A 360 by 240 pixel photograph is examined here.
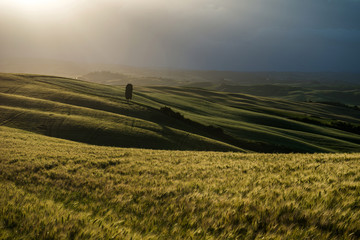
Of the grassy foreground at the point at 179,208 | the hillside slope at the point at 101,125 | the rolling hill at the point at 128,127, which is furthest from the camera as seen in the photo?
the rolling hill at the point at 128,127

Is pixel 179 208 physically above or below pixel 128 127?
above

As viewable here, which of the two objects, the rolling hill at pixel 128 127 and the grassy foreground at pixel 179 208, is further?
the rolling hill at pixel 128 127

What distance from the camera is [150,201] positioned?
24.0 ft

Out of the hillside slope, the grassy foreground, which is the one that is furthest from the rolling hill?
the grassy foreground

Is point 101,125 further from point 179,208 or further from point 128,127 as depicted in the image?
point 179,208

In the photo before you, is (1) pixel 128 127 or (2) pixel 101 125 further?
(1) pixel 128 127

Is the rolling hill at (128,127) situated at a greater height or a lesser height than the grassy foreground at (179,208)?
lesser

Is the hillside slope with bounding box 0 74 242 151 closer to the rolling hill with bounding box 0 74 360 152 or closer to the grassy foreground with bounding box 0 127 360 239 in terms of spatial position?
the rolling hill with bounding box 0 74 360 152

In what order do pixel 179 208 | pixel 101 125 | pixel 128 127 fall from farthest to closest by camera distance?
1. pixel 128 127
2. pixel 101 125
3. pixel 179 208

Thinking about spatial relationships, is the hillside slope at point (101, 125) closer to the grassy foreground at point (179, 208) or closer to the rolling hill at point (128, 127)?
the rolling hill at point (128, 127)

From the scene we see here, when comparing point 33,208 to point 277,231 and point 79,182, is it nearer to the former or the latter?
point 79,182

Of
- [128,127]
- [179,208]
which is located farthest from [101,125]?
[179,208]

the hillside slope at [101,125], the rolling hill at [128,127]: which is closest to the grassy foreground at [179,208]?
the hillside slope at [101,125]

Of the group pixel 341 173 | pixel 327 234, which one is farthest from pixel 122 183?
pixel 341 173
